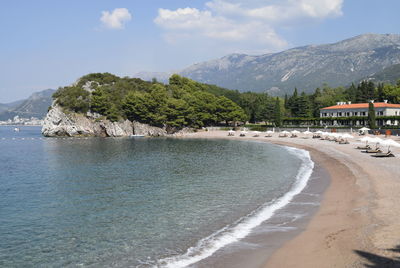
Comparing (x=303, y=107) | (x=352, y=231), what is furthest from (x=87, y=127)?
(x=352, y=231)

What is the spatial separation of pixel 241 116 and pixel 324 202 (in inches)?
3689

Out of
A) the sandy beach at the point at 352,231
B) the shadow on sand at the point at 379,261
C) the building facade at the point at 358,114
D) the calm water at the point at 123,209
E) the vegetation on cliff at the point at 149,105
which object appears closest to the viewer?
the shadow on sand at the point at 379,261

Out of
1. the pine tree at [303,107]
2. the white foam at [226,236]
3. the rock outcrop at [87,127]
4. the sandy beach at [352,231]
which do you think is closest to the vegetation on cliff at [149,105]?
the rock outcrop at [87,127]

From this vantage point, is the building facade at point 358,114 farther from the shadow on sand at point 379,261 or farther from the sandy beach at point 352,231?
the shadow on sand at point 379,261

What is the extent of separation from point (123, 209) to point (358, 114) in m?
97.8

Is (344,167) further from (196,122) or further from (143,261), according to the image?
(196,122)

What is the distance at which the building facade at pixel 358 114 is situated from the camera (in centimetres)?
8850

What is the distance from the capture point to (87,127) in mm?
107000

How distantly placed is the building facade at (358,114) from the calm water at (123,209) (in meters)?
66.4

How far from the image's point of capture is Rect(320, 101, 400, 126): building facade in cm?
8850

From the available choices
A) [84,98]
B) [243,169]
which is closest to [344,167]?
[243,169]

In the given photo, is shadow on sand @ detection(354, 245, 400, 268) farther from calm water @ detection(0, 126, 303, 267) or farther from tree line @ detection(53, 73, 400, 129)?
tree line @ detection(53, 73, 400, 129)

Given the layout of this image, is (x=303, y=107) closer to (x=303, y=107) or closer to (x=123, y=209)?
(x=303, y=107)

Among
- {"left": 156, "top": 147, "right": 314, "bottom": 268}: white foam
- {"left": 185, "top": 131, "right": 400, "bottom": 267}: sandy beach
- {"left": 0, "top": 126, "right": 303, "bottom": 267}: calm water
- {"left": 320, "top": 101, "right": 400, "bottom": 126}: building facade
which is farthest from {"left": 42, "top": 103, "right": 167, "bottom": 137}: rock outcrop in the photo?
{"left": 156, "top": 147, "right": 314, "bottom": 268}: white foam
